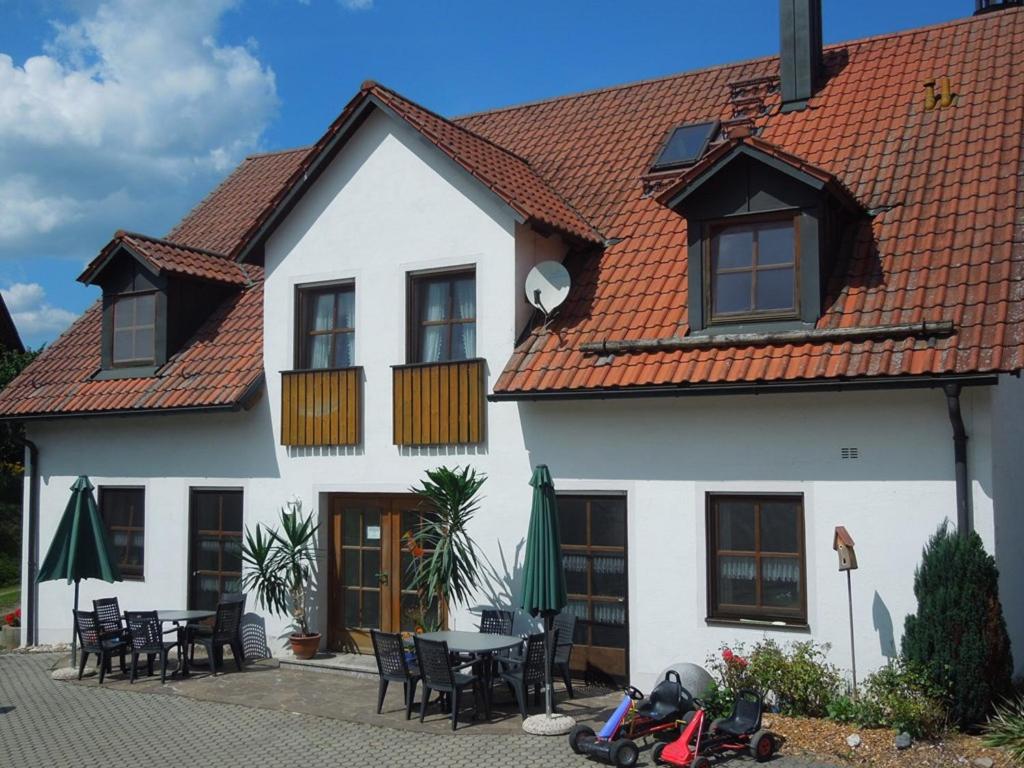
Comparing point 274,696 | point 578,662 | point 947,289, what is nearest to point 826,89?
point 947,289

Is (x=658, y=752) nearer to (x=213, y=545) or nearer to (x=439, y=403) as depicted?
(x=439, y=403)

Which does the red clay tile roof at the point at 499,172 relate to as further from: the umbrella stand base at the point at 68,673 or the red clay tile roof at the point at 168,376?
the umbrella stand base at the point at 68,673

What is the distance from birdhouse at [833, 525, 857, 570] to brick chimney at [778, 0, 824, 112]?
6.73 m

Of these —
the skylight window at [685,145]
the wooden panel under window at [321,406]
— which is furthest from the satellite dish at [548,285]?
the skylight window at [685,145]

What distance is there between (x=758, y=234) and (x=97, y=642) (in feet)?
31.5

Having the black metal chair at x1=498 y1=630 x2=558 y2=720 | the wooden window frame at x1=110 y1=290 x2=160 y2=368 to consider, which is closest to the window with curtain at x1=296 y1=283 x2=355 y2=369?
the wooden window frame at x1=110 y1=290 x2=160 y2=368

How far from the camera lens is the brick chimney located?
14.0 metres

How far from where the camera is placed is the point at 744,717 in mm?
9000

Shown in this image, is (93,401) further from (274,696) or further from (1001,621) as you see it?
(1001,621)

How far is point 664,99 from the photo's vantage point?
635 inches

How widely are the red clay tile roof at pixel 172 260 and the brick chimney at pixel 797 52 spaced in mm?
8455

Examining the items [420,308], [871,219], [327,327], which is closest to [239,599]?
[327,327]

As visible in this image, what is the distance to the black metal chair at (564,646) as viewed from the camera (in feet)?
36.0

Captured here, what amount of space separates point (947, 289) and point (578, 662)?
573cm
